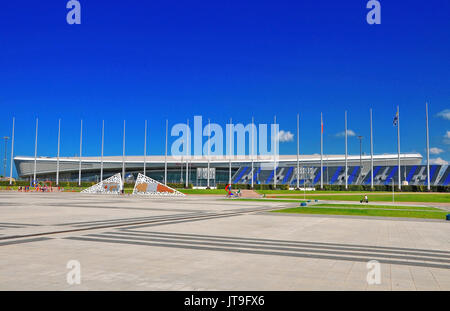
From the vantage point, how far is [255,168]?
107 m

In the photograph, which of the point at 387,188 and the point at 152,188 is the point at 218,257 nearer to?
the point at 152,188

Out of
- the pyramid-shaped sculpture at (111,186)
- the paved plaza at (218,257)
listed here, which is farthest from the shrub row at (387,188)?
the paved plaza at (218,257)

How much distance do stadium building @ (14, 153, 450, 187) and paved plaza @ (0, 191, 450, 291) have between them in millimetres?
74272

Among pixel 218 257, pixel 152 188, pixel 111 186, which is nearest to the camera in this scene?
pixel 218 257

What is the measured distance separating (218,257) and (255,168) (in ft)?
322

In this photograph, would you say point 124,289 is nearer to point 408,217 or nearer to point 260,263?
point 260,263

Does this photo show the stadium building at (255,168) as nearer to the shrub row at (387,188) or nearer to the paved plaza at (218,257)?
the shrub row at (387,188)

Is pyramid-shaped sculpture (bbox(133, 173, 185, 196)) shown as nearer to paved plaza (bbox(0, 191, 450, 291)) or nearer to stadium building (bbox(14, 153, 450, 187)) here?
stadium building (bbox(14, 153, 450, 187))

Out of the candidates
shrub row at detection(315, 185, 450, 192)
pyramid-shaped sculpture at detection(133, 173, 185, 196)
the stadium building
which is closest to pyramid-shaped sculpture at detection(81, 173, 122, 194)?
pyramid-shaped sculpture at detection(133, 173, 185, 196)

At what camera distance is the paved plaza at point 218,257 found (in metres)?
7.07

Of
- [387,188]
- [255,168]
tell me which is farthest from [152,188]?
[255,168]

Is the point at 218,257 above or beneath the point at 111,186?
beneath

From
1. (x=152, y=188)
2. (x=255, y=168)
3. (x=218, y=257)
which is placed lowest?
(x=218, y=257)
